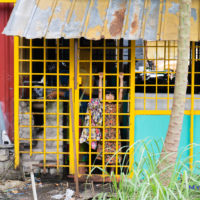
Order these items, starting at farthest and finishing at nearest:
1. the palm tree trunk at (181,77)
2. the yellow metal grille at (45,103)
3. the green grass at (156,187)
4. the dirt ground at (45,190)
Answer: the yellow metal grille at (45,103), the dirt ground at (45,190), the palm tree trunk at (181,77), the green grass at (156,187)

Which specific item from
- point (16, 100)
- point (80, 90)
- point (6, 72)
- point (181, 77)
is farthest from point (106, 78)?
point (181, 77)

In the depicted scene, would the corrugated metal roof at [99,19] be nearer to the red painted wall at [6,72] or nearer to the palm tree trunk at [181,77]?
the palm tree trunk at [181,77]

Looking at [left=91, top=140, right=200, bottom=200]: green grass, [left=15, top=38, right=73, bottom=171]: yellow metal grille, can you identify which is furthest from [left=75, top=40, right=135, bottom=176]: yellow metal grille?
[left=91, top=140, right=200, bottom=200]: green grass

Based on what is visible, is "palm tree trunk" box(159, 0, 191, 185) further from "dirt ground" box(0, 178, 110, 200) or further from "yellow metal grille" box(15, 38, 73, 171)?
"yellow metal grille" box(15, 38, 73, 171)

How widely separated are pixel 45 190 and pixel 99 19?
3.06 m

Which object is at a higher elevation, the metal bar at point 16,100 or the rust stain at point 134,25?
the rust stain at point 134,25

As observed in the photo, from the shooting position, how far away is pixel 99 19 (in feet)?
18.6

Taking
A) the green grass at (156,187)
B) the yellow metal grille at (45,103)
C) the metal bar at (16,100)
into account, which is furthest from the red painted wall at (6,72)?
the green grass at (156,187)

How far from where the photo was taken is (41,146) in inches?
263

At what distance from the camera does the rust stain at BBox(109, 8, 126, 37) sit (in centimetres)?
552

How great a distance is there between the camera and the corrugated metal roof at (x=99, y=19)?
5.52m

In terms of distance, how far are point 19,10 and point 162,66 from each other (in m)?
2.77

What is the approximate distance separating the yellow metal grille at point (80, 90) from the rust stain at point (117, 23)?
0.76 meters

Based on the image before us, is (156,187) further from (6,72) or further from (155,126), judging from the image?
(6,72)
